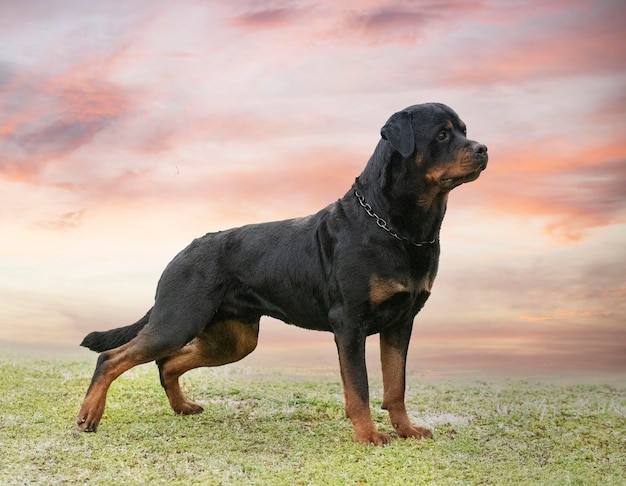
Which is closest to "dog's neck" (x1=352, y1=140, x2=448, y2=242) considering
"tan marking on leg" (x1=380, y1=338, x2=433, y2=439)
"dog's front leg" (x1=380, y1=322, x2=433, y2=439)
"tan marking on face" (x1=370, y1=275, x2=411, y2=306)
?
"tan marking on face" (x1=370, y1=275, x2=411, y2=306)

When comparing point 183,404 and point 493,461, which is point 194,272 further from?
point 493,461

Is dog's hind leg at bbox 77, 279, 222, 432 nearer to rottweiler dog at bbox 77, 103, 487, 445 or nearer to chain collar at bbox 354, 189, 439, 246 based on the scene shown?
rottweiler dog at bbox 77, 103, 487, 445

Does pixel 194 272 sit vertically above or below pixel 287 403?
above

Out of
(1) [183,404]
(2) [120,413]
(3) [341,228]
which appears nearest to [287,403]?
(1) [183,404]

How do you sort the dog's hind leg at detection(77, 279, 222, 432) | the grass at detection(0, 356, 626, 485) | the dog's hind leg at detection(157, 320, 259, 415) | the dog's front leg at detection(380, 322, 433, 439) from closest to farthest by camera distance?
1. the grass at detection(0, 356, 626, 485)
2. the dog's front leg at detection(380, 322, 433, 439)
3. the dog's hind leg at detection(77, 279, 222, 432)
4. the dog's hind leg at detection(157, 320, 259, 415)

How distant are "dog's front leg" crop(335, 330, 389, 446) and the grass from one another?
0.43 feet

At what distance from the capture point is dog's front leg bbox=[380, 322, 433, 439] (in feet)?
18.0

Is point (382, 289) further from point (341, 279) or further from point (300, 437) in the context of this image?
point (300, 437)

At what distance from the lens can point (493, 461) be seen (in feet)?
16.9

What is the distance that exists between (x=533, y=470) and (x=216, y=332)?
2.66 metres

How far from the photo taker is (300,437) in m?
5.66

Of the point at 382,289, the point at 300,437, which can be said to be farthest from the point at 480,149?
the point at 300,437

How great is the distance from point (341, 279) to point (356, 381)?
2.22ft

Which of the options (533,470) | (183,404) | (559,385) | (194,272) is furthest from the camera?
(559,385)
